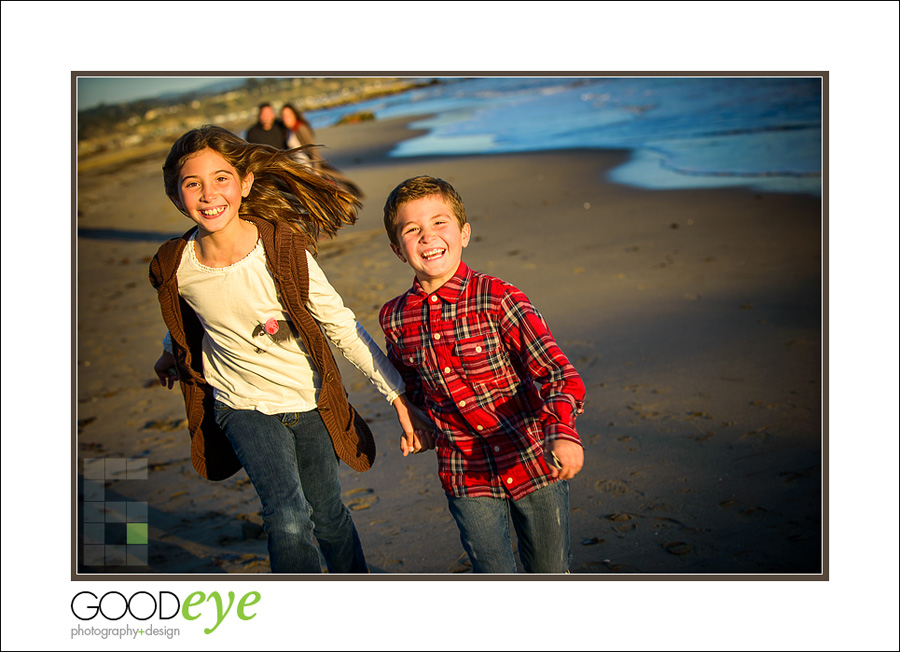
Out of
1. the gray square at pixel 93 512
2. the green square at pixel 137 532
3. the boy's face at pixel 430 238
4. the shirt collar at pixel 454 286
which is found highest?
the boy's face at pixel 430 238

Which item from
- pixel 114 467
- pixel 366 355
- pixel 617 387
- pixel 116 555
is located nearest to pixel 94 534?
pixel 116 555

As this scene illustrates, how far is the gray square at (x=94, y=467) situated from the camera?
542cm

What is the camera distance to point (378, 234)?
9.97m

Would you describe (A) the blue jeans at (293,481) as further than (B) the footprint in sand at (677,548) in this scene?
No

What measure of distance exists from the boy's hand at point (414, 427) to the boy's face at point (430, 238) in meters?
0.43

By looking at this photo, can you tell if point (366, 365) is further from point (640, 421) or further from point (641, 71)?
point (640, 421)

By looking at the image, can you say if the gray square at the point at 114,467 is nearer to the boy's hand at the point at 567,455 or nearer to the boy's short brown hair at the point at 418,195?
the boy's short brown hair at the point at 418,195

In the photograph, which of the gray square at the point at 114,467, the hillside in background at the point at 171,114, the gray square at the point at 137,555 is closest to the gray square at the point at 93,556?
the gray square at the point at 137,555

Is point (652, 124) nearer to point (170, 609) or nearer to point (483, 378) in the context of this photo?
point (483, 378)

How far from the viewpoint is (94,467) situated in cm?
555

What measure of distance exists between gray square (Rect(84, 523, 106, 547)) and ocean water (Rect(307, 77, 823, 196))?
17.6 ft

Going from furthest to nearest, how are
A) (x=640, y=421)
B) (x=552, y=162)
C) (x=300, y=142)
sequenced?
(x=552, y=162) < (x=300, y=142) < (x=640, y=421)

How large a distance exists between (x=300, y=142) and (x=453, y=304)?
7.10 meters

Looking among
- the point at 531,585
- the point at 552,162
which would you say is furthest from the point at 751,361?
the point at 552,162
